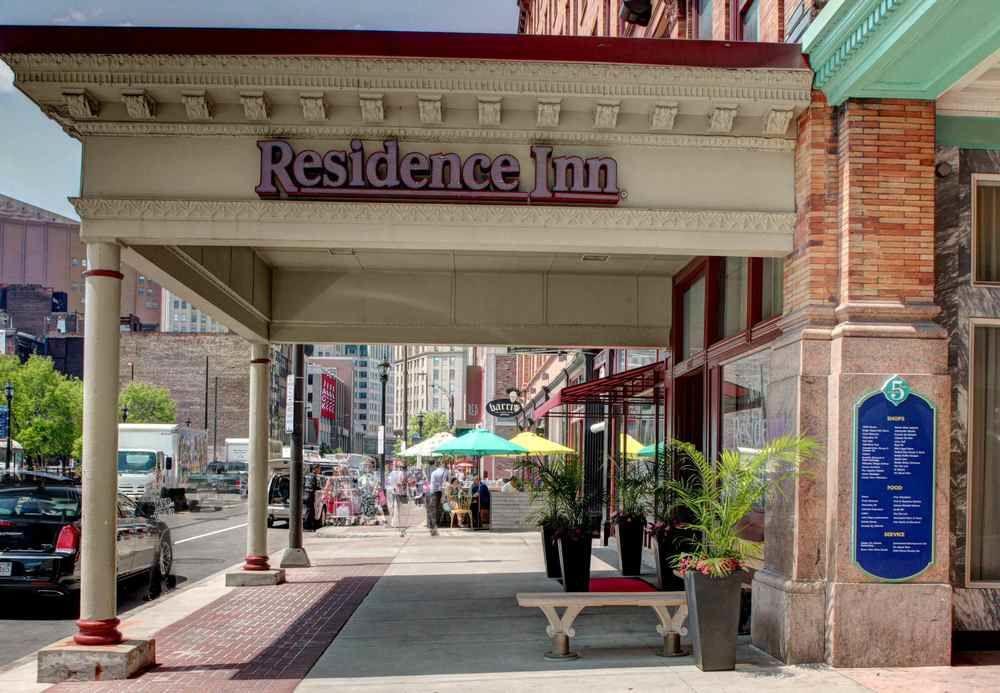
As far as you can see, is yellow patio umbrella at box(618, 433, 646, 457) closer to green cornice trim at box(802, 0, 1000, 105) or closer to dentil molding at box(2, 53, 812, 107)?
dentil molding at box(2, 53, 812, 107)

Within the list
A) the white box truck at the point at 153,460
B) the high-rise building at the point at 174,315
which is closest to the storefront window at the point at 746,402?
the white box truck at the point at 153,460

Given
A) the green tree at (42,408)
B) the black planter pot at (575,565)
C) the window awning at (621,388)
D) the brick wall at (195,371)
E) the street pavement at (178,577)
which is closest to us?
the street pavement at (178,577)

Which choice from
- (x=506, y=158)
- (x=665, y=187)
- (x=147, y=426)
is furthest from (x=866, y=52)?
(x=147, y=426)

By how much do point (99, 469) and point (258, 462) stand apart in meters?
7.08

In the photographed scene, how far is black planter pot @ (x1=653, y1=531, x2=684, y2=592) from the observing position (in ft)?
45.9

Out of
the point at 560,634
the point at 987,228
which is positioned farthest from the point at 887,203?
the point at 560,634

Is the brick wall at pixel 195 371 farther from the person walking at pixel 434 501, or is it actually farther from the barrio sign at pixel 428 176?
the barrio sign at pixel 428 176

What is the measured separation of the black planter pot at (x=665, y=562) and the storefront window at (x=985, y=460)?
4439 millimetres

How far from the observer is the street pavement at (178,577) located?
483 inches

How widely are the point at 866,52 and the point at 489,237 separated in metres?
3.62

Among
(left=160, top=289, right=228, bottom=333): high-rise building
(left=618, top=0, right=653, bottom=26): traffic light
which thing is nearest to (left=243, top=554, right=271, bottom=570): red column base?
(left=618, top=0, right=653, bottom=26): traffic light

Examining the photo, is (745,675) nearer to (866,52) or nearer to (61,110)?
(866,52)

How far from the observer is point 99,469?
390 inches

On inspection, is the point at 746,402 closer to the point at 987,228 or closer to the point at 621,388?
the point at 987,228
